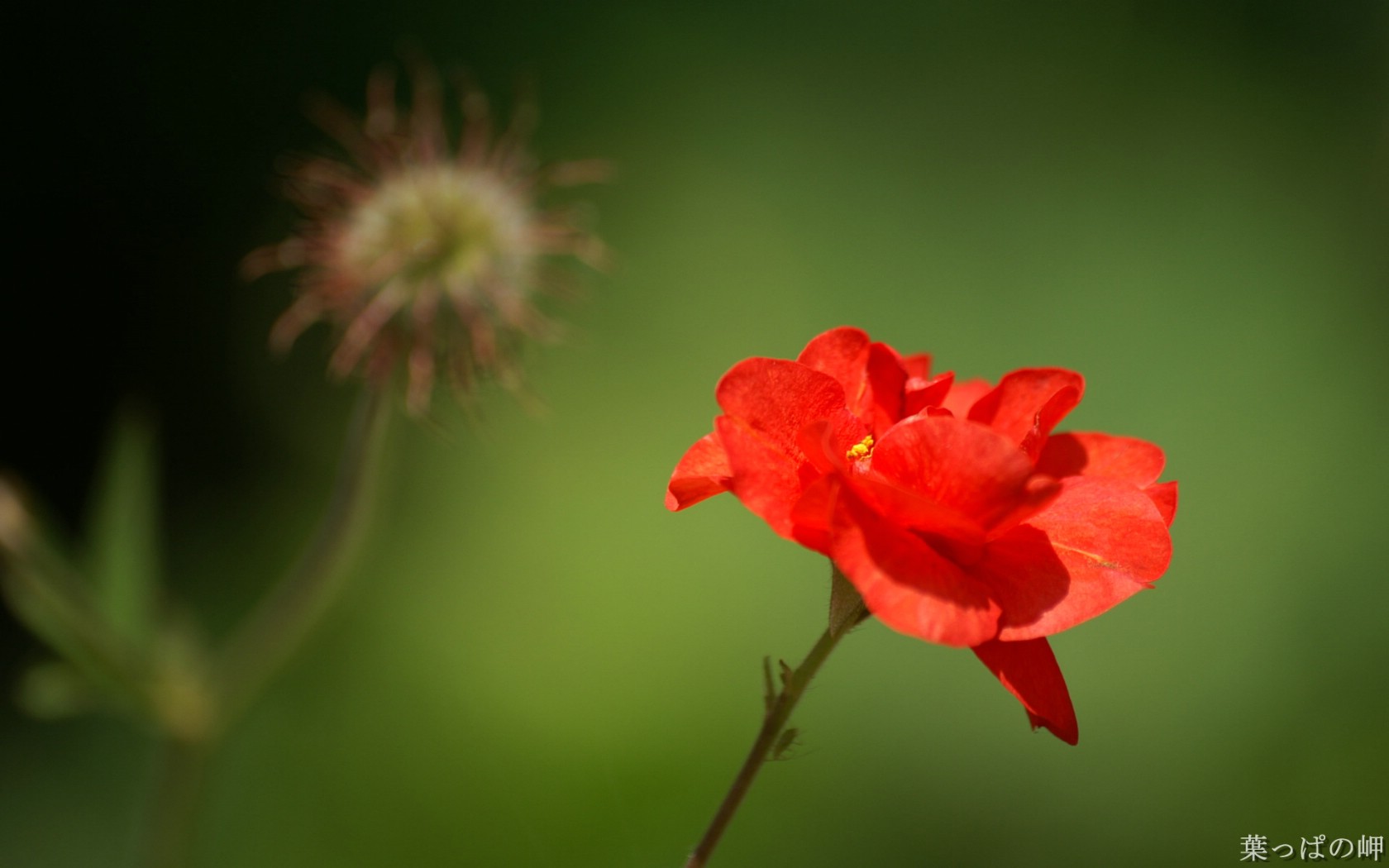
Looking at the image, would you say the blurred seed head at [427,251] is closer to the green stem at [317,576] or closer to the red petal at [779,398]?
the green stem at [317,576]

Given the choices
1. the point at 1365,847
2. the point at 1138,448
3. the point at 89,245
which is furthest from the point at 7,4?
the point at 1365,847

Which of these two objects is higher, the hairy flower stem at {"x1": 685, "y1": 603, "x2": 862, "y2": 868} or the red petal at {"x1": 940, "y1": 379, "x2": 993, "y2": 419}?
the red petal at {"x1": 940, "y1": 379, "x2": 993, "y2": 419}

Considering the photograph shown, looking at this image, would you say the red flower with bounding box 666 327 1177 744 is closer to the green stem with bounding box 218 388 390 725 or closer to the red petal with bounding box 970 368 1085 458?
the red petal with bounding box 970 368 1085 458

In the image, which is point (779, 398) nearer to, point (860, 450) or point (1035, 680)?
point (860, 450)

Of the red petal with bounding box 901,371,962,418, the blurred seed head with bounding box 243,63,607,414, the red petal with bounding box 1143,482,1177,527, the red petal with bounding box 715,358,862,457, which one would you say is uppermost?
the blurred seed head with bounding box 243,63,607,414

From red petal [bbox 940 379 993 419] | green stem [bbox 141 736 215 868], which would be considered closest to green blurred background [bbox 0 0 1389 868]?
green stem [bbox 141 736 215 868]

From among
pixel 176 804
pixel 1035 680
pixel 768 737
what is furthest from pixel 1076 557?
pixel 176 804

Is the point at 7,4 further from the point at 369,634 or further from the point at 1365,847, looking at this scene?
the point at 1365,847
